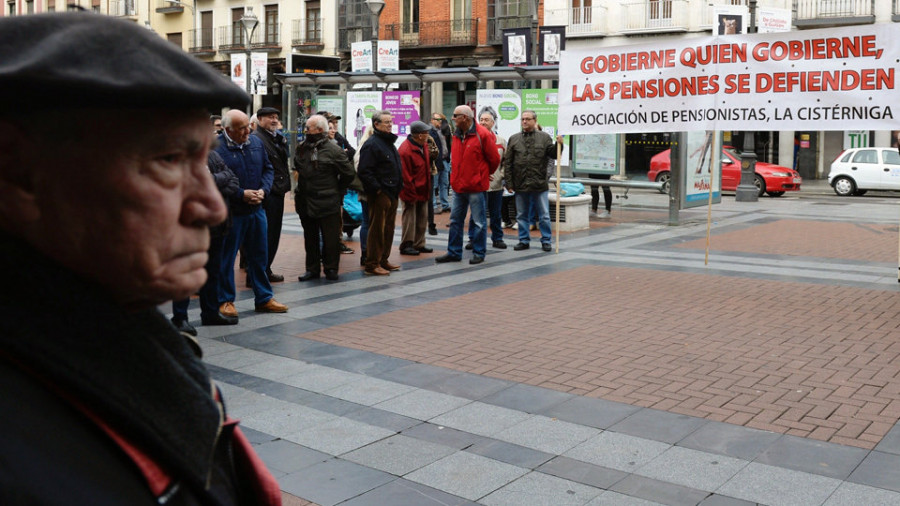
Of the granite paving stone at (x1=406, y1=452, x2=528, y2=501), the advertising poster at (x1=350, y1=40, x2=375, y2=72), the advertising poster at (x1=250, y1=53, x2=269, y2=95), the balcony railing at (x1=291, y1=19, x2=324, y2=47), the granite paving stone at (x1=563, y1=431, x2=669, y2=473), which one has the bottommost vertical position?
the granite paving stone at (x1=406, y1=452, x2=528, y2=501)

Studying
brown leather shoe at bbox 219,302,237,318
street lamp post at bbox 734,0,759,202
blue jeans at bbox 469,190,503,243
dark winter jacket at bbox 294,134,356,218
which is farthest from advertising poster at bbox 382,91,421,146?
brown leather shoe at bbox 219,302,237,318

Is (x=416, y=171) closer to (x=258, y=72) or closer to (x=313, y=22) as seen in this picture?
(x=258, y=72)

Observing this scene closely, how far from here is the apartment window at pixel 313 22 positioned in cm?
4469

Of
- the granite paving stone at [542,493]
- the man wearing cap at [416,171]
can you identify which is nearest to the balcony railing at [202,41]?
the man wearing cap at [416,171]

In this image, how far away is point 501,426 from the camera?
5.23 meters

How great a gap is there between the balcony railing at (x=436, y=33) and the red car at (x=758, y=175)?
16.0 meters

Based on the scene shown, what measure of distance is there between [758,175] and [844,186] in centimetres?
264

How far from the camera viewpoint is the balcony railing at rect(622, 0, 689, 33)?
36.2 m

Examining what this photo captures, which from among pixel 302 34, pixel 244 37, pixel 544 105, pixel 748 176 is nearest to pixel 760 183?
pixel 748 176

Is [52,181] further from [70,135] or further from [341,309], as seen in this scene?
[341,309]

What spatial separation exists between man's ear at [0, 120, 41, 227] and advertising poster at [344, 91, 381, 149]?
1949cm

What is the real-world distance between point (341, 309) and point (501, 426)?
385 centimetres

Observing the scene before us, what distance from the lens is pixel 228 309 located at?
8.30 meters

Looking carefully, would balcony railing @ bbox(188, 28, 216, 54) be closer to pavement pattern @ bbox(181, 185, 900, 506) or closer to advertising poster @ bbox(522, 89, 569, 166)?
advertising poster @ bbox(522, 89, 569, 166)
